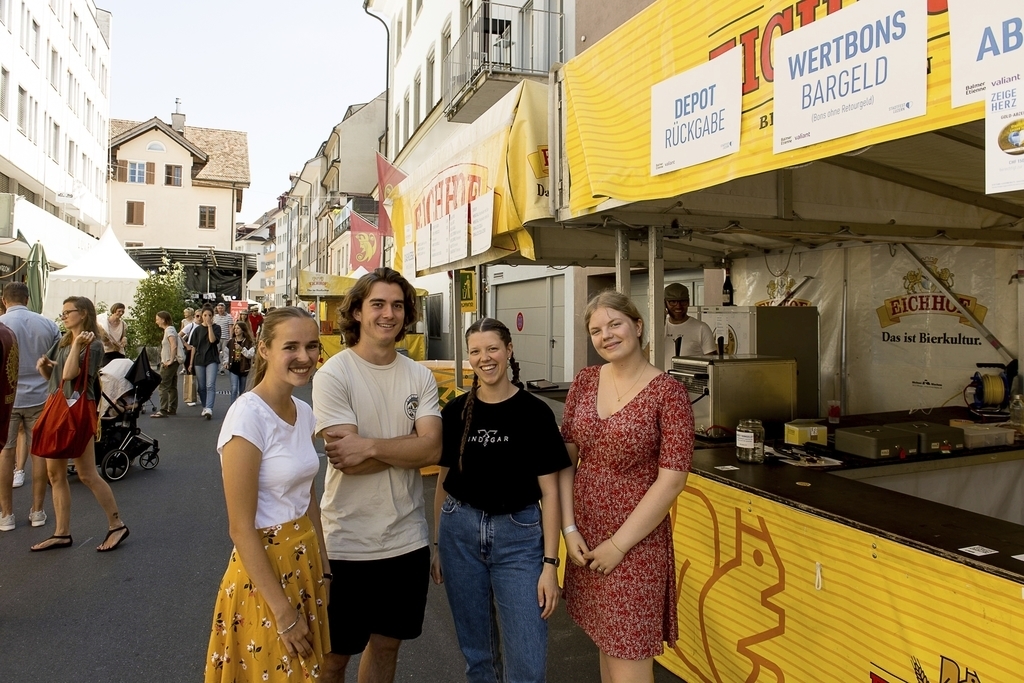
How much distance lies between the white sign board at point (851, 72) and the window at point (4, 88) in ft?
78.5

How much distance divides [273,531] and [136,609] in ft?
9.65

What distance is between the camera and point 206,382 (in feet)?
41.3

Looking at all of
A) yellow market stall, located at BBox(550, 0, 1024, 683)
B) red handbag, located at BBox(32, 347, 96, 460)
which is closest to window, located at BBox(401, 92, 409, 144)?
→ red handbag, located at BBox(32, 347, 96, 460)

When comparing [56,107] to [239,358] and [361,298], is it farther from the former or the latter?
[361,298]

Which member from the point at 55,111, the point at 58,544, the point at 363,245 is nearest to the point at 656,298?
the point at 58,544

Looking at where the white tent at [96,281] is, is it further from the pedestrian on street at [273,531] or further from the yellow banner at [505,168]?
the pedestrian on street at [273,531]

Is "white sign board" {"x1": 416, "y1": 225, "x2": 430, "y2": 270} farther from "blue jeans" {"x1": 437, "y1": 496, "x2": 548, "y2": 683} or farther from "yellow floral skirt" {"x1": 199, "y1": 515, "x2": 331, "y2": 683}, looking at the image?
"yellow floral skirt" {"x1": 199, "y1": 515, "x2": 331, "y2": 683}

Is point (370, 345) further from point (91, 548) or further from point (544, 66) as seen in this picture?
point (544, 66)

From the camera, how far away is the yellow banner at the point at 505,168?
14.0 ft

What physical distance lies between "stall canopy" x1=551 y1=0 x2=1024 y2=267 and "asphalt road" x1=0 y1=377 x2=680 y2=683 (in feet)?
8.35

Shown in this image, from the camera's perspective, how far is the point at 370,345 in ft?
8.44

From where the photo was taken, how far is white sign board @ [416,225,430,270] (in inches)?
251

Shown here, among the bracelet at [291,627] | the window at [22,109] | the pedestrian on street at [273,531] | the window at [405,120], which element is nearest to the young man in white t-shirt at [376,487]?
the pedestrian on street at [273,531]

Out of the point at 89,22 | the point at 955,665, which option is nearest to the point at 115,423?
the point at 955,665
